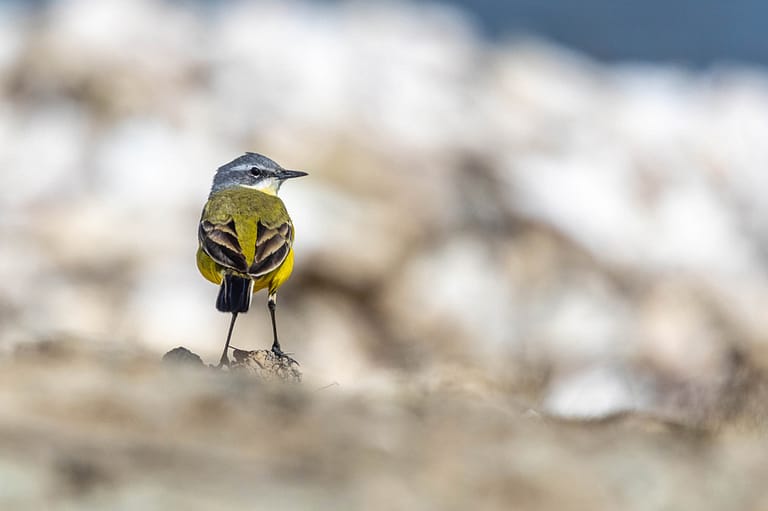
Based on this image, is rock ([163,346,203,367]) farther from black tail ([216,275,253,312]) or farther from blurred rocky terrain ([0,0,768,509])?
black tail ([216,275,253,312])

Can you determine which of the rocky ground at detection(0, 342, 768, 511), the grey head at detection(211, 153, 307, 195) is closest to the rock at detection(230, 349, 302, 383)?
the rocky ground at detection(0, 342, 768, 511)

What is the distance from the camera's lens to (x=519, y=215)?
21234mm

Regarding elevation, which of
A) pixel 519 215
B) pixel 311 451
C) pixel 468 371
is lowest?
pixel 311 451

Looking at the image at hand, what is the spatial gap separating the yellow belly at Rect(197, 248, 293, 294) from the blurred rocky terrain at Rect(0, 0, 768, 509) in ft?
2.91

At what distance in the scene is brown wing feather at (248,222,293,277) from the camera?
788 centimetres

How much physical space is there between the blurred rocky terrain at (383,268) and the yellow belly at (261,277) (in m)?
0.89

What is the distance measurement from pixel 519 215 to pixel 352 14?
1101 centimetres

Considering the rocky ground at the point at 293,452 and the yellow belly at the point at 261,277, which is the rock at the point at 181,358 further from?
the yellow belly at the point at 261,277

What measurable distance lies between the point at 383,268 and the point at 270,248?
1169 centimetres

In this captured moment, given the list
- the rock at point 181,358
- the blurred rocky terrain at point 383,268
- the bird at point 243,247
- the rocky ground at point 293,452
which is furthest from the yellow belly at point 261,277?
the rocky ground at point 293,452

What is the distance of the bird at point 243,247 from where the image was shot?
783 cm

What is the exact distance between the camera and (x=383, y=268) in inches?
775

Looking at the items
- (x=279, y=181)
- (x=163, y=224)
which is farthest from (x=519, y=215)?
(x=279, y=181)

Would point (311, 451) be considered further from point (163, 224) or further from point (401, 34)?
point (401, 34)
